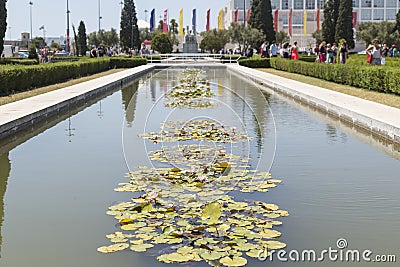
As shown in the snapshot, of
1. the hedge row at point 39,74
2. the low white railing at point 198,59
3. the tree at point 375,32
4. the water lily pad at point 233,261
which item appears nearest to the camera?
the water lily pad at point 233,261

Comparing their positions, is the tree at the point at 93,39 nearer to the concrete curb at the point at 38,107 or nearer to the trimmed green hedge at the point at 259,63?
Answer: the trimmed green hedge at the point at 259,63

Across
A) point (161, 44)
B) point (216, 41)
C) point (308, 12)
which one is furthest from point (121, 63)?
point (308, 12)

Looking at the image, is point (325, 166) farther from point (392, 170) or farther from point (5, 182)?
point (5, 182)

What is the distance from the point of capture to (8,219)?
5.32 metres

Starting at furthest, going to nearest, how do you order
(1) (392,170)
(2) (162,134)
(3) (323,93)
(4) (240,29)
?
1. (4) (240,29)
2. (3) (323,93)
3. (2) (162,134)
4. (1) (392,170)

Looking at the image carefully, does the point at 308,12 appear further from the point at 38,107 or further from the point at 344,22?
the point at 38,107

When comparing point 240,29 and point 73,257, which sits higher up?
point 240,29

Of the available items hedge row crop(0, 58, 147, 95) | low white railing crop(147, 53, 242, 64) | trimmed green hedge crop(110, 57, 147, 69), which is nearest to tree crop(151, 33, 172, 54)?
low white railing crop(147, 53, 242, 64)

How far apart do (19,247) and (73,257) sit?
0.48 m

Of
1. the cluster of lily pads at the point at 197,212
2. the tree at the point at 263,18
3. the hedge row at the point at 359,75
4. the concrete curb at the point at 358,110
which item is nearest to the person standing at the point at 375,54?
the hedge row at the point at 359,75

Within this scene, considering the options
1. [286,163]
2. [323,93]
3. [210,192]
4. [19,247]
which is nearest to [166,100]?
[323,93]

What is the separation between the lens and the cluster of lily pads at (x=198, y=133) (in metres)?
9.40

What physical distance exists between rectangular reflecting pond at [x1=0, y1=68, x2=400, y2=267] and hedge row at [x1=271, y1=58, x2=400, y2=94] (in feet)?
13.4

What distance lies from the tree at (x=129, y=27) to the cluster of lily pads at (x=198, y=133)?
4896 centimetres
